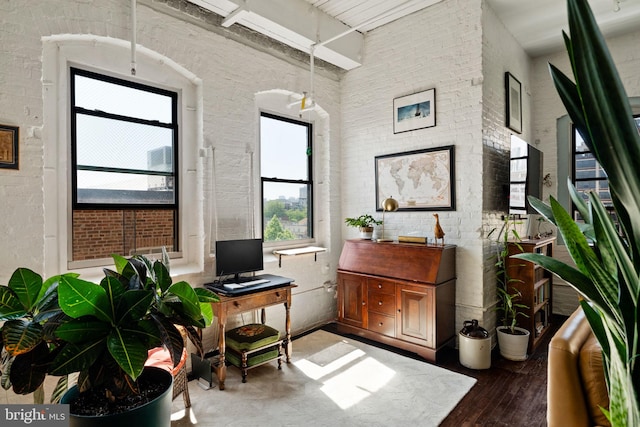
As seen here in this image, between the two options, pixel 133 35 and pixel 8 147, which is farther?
pixel 133 35

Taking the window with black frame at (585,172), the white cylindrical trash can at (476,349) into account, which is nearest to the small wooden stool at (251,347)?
the white cylindrical trash can at (476,349)

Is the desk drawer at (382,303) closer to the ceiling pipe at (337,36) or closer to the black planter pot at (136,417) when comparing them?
the ceiling pipe at (337,36)

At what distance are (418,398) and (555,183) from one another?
3792 millimetres

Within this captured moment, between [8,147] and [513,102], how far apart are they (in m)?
4.93

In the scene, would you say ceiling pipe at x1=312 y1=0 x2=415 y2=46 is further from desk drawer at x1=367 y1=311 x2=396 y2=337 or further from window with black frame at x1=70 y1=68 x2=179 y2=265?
desk drawer at x1=367 y1=311 x2=396 y2=337

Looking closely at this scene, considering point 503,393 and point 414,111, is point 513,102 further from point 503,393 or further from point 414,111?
point 503,393

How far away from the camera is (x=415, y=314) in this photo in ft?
11.5

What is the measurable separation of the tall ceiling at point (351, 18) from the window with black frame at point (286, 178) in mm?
957

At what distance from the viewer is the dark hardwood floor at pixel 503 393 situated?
2.44 m

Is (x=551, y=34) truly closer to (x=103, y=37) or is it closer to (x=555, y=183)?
(x=555, y=183)

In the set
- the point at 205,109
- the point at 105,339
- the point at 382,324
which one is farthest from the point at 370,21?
the point at 105,339

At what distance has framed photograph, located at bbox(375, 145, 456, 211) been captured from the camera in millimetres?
3785

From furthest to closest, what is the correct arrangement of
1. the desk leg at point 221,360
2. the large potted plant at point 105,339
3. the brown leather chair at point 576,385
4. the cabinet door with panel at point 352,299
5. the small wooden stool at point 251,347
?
the cabinet door with panel at point 352,299, the small wooden stool at point 251,347, the desk leg at point 221,360, the brown leather chair at point 576,385, the large potted plant at point 105,339

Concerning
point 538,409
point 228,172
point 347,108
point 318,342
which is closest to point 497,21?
point 347,108
